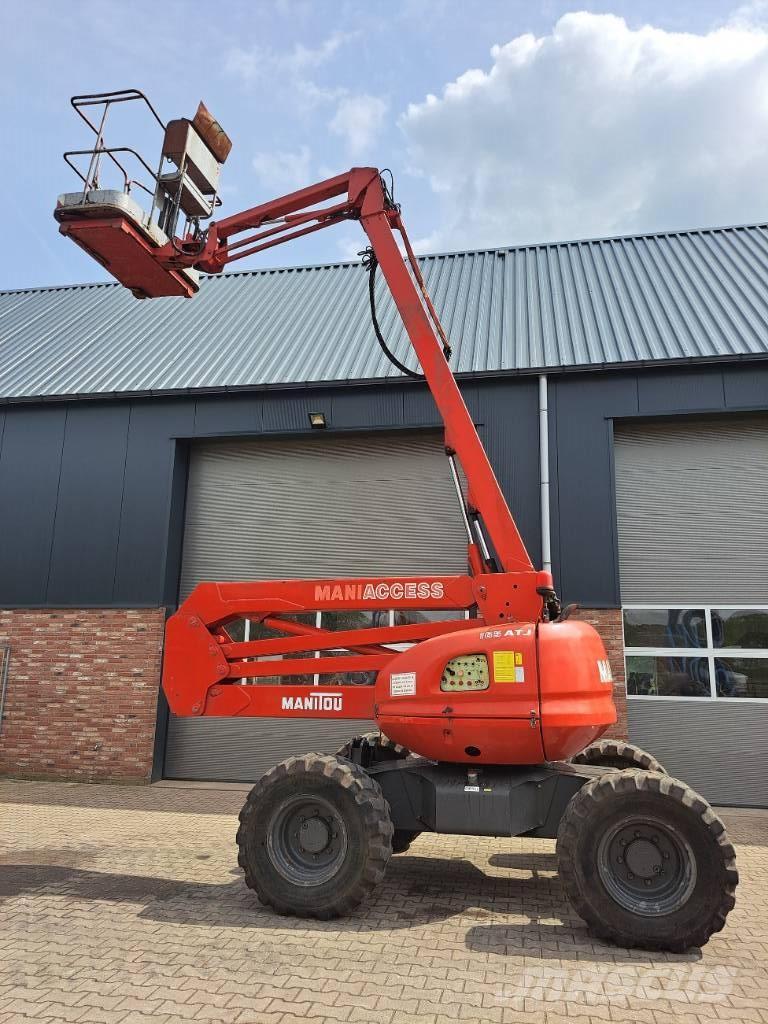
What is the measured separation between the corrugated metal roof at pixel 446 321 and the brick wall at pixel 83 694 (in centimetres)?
403

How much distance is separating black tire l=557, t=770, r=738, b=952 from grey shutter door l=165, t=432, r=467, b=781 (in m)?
6.33

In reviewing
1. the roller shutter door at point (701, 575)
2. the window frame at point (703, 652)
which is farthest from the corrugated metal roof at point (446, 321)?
the window frame at point (703, 652)

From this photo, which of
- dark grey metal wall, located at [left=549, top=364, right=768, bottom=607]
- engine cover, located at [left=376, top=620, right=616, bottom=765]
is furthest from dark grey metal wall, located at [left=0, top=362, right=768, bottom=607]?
engine cover, located at [left=376, top=620, right=616, bottom=765]

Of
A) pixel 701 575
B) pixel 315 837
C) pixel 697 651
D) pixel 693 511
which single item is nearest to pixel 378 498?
pixel 693 511

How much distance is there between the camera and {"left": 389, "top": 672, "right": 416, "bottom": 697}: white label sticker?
595cm

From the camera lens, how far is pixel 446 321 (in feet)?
A: 44.2

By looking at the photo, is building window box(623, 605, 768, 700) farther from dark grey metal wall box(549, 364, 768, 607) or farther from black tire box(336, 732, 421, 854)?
black tire box(336, 732, 421, 854)

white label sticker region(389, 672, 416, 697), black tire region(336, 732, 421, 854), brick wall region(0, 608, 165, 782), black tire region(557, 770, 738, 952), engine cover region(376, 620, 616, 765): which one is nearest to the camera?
black tire region(557, 770, 738, 952)

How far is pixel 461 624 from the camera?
6.33m

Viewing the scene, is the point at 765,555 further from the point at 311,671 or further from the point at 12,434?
the point at 12,434

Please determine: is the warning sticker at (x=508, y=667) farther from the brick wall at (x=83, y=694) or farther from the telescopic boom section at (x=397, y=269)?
the brick wall at (x=83, y=694)

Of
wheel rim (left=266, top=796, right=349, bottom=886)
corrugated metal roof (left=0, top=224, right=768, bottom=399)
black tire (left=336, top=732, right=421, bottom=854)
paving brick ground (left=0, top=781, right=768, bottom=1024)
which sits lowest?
paving brick ground (left=0, top=781, right=768, bottom=1024)

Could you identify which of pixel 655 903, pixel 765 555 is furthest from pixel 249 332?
pixel 655 903

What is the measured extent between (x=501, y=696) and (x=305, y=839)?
75.4 inches
